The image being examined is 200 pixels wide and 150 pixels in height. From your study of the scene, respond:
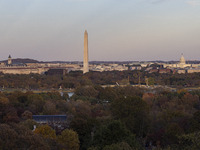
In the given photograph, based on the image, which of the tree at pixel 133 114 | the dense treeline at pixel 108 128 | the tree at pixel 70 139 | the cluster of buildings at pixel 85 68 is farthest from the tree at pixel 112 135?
the cluster of buildings at pixel 85 68

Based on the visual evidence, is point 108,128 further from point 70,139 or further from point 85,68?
point 85,68

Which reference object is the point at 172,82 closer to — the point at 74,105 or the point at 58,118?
the point at 74,105

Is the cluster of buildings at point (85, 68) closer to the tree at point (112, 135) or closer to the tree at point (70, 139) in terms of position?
the tree at point (70, 139)

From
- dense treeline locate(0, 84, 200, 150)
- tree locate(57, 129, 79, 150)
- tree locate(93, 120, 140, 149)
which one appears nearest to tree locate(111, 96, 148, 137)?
dense treeline locate(0, 84, 200, 150)

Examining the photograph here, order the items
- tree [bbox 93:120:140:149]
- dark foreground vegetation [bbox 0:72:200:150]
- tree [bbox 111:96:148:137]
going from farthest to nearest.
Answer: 1. tree [bbox 111:96:148:137]
2. tree [bbox 93:120:140:149]
3. dark foreground vegetation [bbox 0:72:200:150]

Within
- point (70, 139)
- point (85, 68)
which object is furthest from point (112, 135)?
point (85, 68)

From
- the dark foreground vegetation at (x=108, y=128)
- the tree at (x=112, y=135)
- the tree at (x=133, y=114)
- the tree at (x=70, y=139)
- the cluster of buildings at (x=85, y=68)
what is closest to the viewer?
the dark foreground vegetation at (x=108, y=128)

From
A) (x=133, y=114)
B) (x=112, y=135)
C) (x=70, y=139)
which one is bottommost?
(x=70, y=139)

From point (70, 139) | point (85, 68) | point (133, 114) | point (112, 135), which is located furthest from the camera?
point (85, 68)

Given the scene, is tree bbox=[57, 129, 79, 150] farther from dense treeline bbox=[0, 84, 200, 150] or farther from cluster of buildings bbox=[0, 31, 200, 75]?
cluster of buildings bbox=[0, 31, 200, 75]

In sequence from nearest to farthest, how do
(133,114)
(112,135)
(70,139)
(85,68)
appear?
1. (112,135)
2. (70,139)
3. (133,114)
4. (85,68)

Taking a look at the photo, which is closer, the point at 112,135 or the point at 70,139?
the point at 112,135
